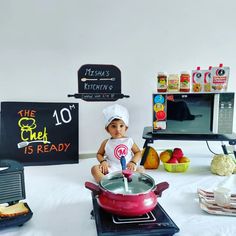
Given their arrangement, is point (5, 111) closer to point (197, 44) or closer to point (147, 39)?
point (147, 39)

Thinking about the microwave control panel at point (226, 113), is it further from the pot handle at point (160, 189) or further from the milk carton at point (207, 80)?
the pot handle at point (160, 189)

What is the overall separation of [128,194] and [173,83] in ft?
1.76

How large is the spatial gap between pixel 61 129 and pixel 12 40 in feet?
1.32

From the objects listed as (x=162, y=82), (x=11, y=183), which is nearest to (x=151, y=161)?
(x=162, y=82)

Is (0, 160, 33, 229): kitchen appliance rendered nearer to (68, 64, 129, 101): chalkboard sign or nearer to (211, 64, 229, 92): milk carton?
(68, 64, 129, 101): chalkboard sign

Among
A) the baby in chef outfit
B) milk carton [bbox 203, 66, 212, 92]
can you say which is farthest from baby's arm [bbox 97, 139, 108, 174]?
milk carton [bbox 203, 66, 212, 92]

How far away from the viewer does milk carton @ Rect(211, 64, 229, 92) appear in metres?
0.98

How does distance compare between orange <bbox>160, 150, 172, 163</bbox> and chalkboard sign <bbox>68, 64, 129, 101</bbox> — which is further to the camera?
chalkboard sign <bbox>68, 64, 129, 101</bbox>

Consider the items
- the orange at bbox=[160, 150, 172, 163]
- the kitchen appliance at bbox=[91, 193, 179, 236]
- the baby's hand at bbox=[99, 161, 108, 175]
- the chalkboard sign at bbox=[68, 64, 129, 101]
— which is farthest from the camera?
the chalkboard sign at bbox=[68, 64, 129, 101]

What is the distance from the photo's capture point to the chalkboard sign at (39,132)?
1.07 metres

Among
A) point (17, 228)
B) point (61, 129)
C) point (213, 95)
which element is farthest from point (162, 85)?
point (17, 228)

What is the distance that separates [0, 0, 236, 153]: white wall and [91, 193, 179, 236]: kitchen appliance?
1.90 ft

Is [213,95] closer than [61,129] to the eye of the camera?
Yes

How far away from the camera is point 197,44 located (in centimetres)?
118
